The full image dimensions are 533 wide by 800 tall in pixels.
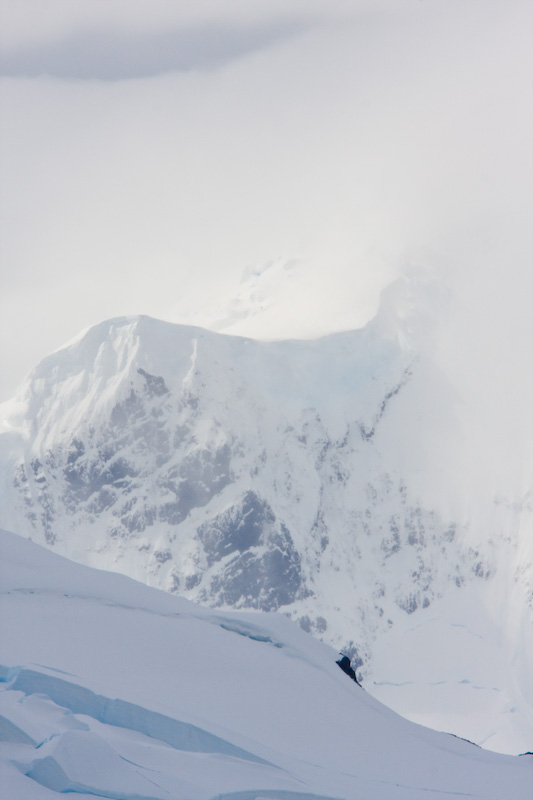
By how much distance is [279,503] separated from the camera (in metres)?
163

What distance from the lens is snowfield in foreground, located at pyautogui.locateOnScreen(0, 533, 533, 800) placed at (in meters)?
13.7

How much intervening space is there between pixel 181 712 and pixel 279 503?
148 metres

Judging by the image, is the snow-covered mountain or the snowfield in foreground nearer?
the snowfield in foreground

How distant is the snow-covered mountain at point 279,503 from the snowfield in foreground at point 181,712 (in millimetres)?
128043

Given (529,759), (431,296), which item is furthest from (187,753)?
(431,296)

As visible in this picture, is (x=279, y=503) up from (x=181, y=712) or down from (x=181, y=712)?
down

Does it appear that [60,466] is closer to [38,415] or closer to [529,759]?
[38,415]

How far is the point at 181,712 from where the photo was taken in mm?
15547

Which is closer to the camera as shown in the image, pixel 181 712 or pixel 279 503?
pixel 181 712

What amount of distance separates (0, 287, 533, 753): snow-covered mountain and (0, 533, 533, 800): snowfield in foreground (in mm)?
128043

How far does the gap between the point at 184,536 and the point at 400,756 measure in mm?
145157

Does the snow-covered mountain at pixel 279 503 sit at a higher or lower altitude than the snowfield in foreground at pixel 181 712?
lower

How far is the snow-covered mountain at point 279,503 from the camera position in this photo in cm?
15450

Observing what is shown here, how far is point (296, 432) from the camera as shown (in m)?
163
